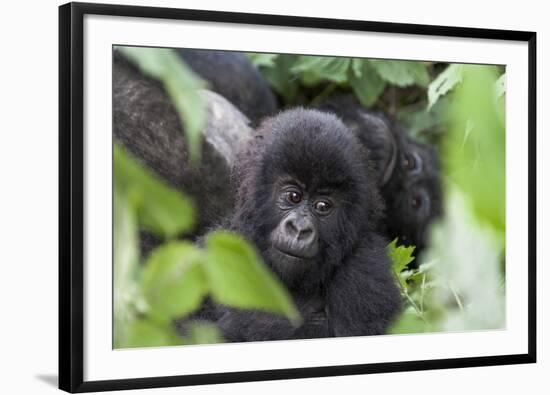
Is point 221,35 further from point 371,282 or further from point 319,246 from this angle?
point 371,282

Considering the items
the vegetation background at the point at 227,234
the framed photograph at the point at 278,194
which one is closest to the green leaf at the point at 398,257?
the framed photograph at the point at 278,194

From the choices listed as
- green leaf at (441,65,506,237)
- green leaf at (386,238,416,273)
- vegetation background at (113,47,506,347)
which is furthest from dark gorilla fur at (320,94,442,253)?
green leaf at (441,65,506,237)

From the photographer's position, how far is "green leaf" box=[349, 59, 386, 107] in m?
3.31

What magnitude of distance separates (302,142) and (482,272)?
6.56 feet

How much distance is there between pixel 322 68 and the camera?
3.35 meters

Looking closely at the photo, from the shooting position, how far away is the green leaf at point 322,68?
10.7 feet

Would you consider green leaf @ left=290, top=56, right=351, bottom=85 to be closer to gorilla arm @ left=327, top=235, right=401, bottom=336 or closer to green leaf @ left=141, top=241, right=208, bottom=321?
gorilla arm @ left=327, top=235, right=401, bottom=336

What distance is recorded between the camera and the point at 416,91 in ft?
12.9

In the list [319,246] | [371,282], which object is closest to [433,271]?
[371,282]

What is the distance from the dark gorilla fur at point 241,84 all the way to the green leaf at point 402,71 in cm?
55

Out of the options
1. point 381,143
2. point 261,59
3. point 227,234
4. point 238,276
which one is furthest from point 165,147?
point 238,276

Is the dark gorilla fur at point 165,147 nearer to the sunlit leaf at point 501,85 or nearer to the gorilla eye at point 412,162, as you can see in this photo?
the sunlit leaf at point 501,85

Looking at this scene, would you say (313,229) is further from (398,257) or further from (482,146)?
(482,146)

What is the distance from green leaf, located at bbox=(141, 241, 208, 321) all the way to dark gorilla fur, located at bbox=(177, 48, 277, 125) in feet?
9.22
